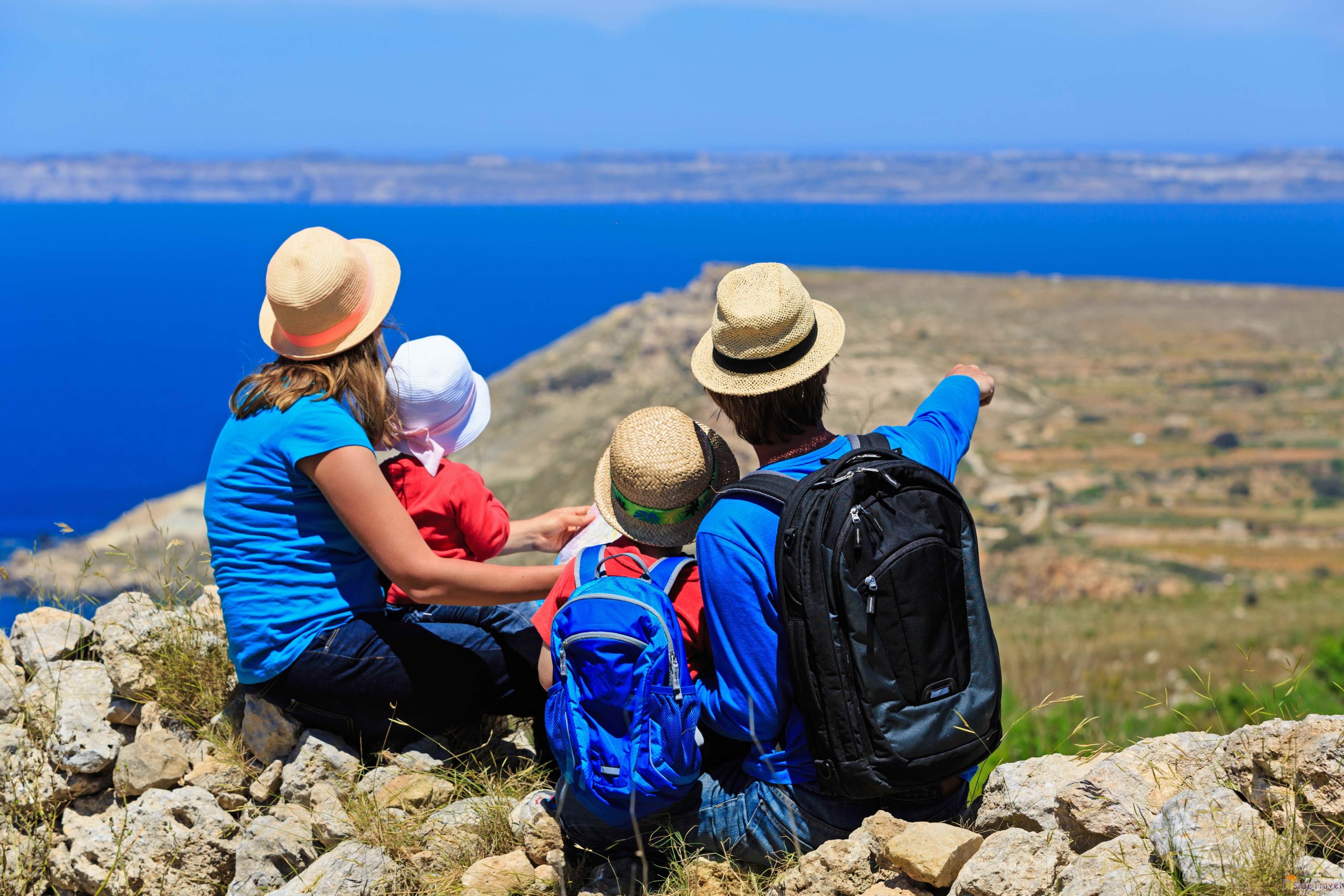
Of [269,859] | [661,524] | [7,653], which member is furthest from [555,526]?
[7,653]

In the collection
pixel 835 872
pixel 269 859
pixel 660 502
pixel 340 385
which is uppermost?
pixel 340 385

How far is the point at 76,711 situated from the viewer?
3379 mm

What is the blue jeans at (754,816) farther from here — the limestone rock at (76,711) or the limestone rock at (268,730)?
the limestone rock at (76,711)

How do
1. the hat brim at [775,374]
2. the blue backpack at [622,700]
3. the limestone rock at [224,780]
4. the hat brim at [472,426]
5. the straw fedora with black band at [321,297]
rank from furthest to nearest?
the limestone rock at [224,780] < the hat brim at [472,426] < the straw fedora with black band at [321,297] < the hat brim at [775,374] < the blue backpack at [622,700]

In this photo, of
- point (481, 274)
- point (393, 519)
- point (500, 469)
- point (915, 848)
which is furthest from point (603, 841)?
point (481, 274)

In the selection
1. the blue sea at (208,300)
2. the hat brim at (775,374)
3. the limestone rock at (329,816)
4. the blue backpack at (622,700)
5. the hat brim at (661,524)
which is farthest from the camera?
the blue sea at (208,300)

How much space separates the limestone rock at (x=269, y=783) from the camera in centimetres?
315

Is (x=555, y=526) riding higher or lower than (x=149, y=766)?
higher

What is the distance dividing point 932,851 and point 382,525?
156cm

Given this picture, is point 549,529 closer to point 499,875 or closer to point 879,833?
point 499,875

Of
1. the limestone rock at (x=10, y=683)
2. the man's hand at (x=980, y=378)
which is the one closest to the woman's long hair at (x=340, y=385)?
the limestone rock at (x=10, y=683)

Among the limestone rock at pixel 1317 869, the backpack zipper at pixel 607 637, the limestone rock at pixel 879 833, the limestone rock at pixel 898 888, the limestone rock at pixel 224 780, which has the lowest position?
the limestone rock at pixel 224 780

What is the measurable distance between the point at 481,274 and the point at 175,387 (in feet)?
245

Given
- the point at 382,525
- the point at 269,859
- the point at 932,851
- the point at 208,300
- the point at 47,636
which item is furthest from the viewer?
the point at 208,300
